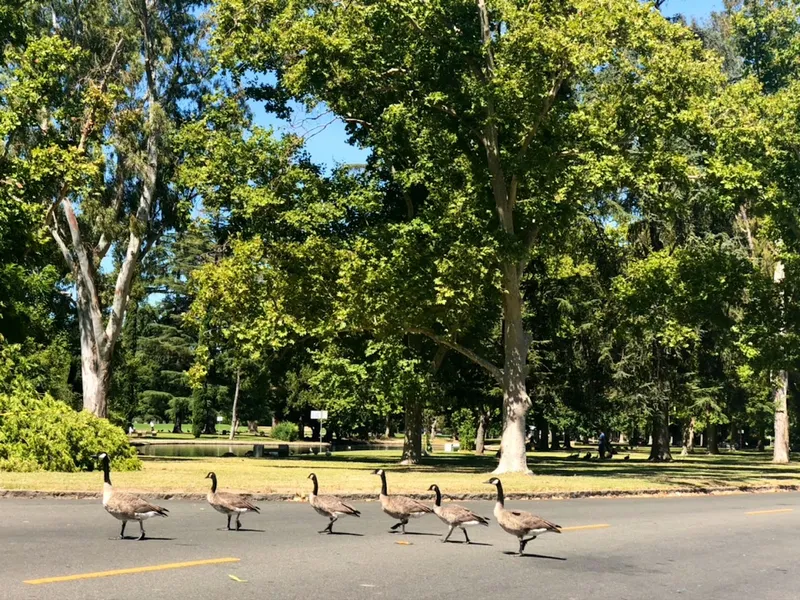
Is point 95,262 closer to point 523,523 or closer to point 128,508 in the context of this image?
point 128,508

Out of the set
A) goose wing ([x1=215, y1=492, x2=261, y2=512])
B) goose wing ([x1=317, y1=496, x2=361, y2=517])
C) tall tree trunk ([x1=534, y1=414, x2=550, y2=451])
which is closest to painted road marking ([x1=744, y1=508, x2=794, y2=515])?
goose wing ([x1=317, y1=496, x2=361, y2=517])

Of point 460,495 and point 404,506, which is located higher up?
point 404,506

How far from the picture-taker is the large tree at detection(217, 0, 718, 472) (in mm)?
25125

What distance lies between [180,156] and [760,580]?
33.0 meters

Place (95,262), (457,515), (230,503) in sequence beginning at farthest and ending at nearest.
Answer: (95,262), (230,503), (457,515)

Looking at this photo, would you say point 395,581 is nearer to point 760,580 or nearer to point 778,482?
point 760,580

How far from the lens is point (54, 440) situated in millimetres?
22906

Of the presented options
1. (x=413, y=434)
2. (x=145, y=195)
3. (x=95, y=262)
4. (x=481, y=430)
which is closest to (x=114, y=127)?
(x=145, y=195)

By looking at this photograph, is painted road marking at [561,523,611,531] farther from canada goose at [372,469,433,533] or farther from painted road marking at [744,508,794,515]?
painted road marking at [744,508,794,515]

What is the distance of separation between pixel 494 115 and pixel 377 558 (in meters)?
17.5

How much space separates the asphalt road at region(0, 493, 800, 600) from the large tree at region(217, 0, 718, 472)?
11855 mm

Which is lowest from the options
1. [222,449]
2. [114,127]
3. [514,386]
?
[222,449]

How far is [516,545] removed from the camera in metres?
12.1

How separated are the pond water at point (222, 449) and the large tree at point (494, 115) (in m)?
20.3
